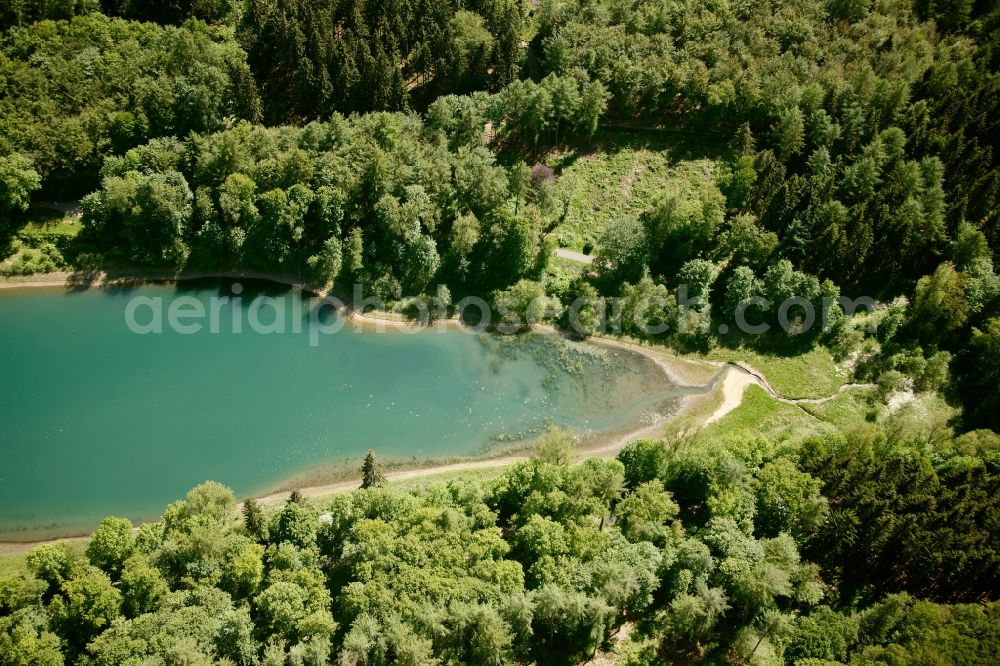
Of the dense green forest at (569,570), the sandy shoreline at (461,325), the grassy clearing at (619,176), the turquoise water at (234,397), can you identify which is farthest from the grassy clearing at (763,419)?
the grassy clearing at (619,176)

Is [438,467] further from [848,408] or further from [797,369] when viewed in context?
[848,408]

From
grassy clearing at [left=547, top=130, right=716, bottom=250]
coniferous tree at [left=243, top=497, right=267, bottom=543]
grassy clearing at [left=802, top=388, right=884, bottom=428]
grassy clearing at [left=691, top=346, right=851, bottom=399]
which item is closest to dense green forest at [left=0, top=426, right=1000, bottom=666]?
coniferous tree at [left=243, top=497, right=267, bottom=543]

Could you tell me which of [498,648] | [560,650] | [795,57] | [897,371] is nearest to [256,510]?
[498,648]

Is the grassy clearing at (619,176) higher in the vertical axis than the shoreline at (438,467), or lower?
higher

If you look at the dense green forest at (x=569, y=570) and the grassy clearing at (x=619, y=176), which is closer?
the dense green forest at (x=569, y=570)

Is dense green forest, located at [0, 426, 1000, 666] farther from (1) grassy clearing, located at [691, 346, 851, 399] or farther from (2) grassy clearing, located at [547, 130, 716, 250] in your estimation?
(2) grassy clearing, located at [547, 130, 716, 250]

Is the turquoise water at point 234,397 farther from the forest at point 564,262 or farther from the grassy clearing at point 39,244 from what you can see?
the forest at point 564,262
